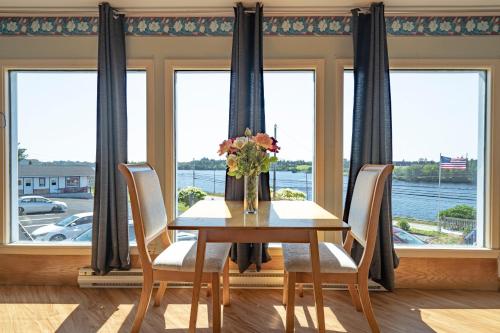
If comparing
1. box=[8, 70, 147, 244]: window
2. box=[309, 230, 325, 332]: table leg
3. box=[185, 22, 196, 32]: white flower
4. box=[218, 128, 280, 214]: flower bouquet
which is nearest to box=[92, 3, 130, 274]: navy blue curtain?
box=[8, 70, 147, 244]: window

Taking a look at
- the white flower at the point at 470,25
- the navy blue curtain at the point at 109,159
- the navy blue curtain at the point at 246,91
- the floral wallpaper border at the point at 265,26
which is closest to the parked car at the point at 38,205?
the navy blue curtain at the point at 109,159

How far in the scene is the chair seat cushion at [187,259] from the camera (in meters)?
1.75

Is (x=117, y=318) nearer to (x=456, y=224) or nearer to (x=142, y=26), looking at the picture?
(x=142, y=26)

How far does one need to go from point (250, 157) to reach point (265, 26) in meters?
1.32

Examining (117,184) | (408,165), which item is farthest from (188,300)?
(408,165)

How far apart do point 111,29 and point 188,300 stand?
2.23m

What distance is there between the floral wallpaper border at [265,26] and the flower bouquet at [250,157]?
118cm

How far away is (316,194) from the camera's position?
257 centimetres

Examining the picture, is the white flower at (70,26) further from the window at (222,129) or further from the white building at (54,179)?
the white building at (54,179)

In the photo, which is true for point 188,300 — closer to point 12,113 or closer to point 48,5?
point 12,113

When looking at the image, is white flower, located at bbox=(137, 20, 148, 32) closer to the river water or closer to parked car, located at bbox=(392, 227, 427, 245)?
the river water

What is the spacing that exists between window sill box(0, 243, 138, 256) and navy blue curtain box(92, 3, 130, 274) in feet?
0.59

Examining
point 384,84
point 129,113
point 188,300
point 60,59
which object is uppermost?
point 60,59

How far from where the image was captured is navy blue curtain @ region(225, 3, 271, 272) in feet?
7.98
